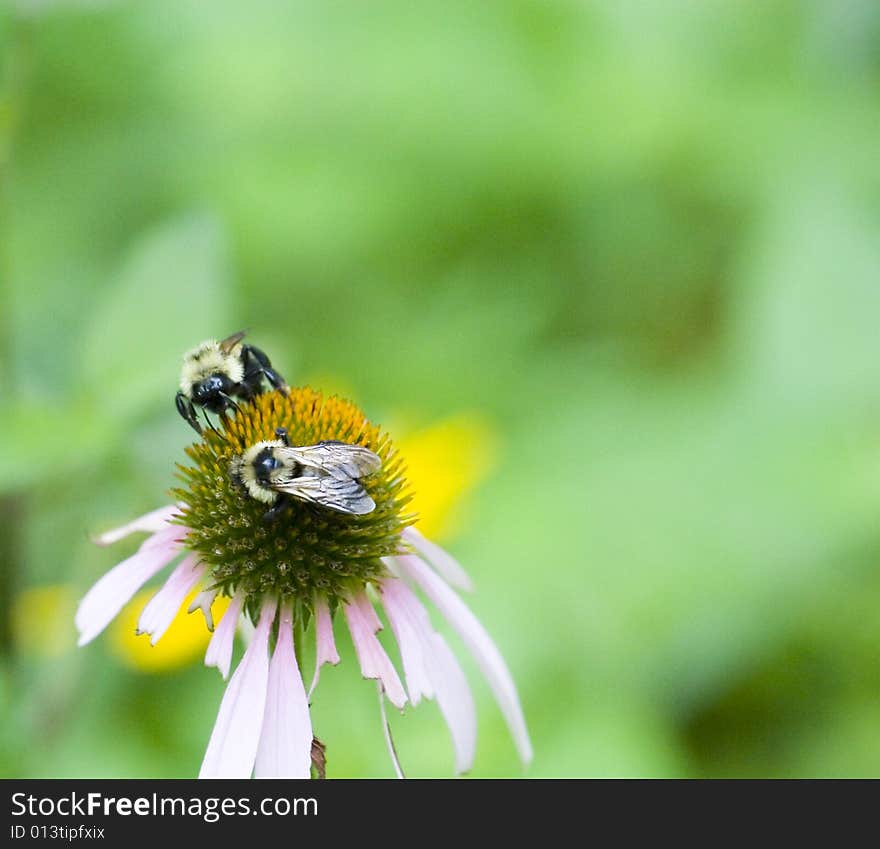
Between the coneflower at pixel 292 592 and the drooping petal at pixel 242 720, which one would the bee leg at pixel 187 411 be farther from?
the drooping petal at pixel 242 720

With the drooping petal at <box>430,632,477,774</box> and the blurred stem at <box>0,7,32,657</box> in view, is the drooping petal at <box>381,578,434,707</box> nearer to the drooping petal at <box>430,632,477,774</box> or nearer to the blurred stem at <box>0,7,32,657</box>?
the drooping petal at <box>430,632,477,774</box>

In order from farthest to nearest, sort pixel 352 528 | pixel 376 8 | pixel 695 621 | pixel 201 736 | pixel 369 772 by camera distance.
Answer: pixel 376 8 < pixel 695 621 < pixel 201 736 < pixel 369 772 < pixel 352 528

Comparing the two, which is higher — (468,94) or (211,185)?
(468,94)

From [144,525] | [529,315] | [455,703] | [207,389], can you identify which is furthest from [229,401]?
[529,315]

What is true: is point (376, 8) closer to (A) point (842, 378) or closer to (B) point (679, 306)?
(B) point (679, 306)

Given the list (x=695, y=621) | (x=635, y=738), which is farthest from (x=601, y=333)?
(x=635, y=738)
